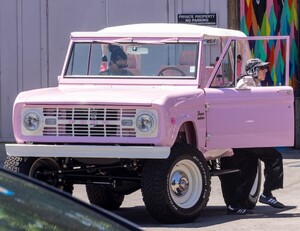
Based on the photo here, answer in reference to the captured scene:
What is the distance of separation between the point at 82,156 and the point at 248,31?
8304 millimetres

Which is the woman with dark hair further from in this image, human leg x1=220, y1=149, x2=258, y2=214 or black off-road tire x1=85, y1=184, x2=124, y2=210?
human leg x1=220, y1=149, x2=258, y2=214

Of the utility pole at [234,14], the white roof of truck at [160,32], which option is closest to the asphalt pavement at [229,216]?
the white roof of truck at [160,32]

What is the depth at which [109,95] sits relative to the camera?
10508mm

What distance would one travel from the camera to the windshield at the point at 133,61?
11.6 meters

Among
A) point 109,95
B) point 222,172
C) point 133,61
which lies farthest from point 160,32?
point 222,172

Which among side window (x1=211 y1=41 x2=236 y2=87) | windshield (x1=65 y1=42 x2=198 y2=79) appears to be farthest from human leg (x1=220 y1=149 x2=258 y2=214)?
windshield (x1=65 y1=42 x2=198 y2=79)

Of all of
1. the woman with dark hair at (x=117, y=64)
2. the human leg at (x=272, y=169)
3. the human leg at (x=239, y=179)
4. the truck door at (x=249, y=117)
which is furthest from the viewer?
the woman with dark hair at (x=117, y=64)

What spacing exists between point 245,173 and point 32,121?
102 inches

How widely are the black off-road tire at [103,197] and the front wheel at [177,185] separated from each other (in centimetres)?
140

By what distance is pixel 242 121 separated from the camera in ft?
36.9

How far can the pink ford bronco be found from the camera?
33.6 ft

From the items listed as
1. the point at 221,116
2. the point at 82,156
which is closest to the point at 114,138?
the point at 82,156

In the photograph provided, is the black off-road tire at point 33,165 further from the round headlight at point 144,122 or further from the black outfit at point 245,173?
the black outfit at point 245,173

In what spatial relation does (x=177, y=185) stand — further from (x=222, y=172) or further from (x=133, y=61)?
(x=133, y=61)
